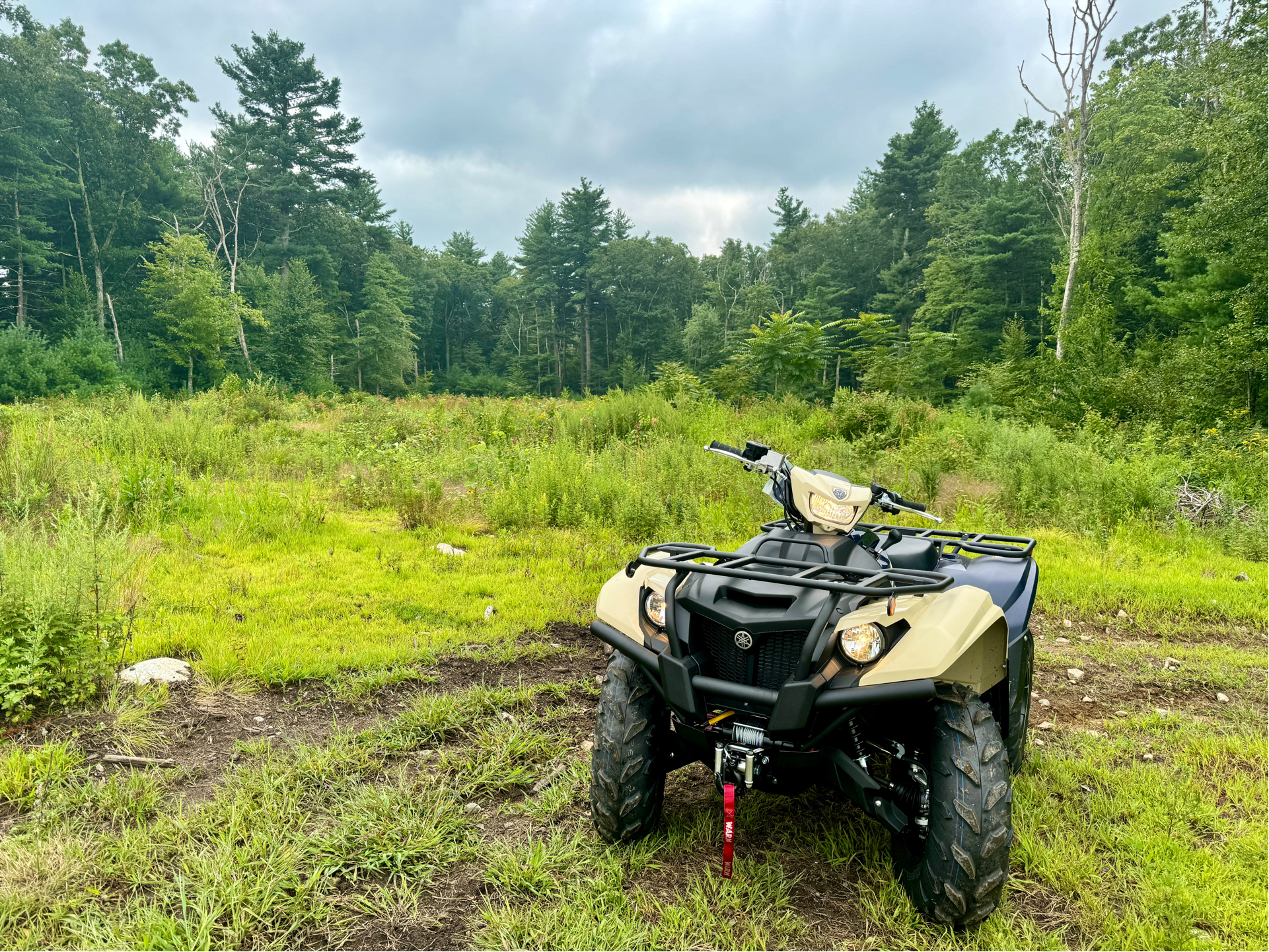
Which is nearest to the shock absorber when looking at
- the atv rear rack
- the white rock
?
the atv rear rack

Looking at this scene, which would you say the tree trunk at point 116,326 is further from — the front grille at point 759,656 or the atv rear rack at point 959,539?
the front grille at point 759,656

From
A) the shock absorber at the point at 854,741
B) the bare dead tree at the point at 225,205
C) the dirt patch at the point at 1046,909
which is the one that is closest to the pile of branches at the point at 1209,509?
the dirt patch at the point at 1046,909

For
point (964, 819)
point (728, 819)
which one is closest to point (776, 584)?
point (728, 819)

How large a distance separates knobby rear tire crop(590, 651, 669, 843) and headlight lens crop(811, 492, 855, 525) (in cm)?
87

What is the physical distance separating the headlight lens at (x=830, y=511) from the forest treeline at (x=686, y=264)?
11.3 meters

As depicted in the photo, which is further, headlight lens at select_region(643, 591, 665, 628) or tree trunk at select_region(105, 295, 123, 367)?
tree trunk at select_region(105, 295, 123, 367)

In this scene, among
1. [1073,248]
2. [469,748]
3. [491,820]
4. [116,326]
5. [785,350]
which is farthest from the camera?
[116,326]

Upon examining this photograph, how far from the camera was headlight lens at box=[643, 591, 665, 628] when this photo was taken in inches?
89.5

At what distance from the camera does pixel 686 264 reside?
5147 cm

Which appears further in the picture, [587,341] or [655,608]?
[587,341]

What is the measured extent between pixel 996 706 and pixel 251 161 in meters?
46.6

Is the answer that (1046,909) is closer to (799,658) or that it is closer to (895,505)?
(799,658)

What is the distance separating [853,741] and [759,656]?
15.5 inches

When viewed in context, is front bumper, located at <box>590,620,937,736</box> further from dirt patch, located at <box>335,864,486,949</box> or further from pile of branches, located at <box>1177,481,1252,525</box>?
pile of branches, located at <box>1177,481,1252,525</box>
